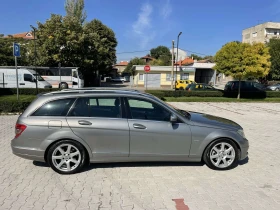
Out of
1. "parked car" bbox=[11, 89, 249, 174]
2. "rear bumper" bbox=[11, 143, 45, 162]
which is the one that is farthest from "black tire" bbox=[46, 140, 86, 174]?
"rear bumper" bbox=[11, 143, 45, 162]

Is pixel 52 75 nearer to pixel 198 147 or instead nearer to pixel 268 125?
pixel 268 125

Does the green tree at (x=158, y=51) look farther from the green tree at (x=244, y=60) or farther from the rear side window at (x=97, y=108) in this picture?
the rear side window at (x=97, y=108)

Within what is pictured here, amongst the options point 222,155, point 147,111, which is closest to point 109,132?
point 147,111

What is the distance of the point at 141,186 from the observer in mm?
3836

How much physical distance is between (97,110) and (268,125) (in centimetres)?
787

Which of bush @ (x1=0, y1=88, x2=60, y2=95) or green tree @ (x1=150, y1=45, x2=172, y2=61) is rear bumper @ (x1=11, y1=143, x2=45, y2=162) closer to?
bush @ (x1=0, y1=88, x2=60, y2=95)

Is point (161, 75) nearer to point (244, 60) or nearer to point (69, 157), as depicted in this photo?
point (244, 60)

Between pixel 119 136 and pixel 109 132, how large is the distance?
7.5 inches

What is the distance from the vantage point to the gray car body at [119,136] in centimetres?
413

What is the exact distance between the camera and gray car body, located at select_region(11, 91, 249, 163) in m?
4.13

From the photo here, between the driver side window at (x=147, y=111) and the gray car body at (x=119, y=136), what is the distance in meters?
0.08

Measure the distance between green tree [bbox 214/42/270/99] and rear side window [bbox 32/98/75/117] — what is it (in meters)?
16.2

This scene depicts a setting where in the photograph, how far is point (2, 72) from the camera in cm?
2345

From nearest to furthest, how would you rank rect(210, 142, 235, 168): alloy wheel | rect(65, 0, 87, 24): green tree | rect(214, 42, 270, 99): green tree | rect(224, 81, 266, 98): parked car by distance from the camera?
rect(210, 142, 235, 168): alloy wheel
rect(214, 42, 270, 99): green tree
rect(224, 81, 266, 98): parked car
rect(65, 0, 87, 24): green tree
